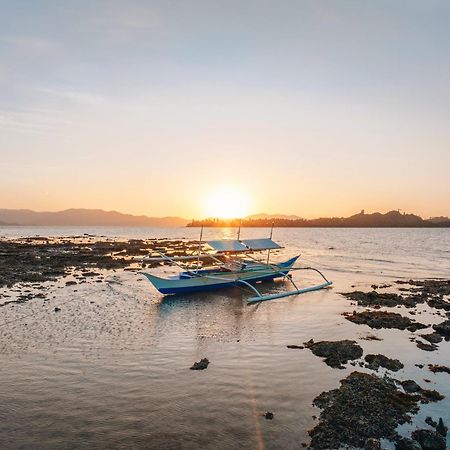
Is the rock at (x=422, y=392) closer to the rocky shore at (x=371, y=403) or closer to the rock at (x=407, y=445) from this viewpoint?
the rocky shore at (x=371, y=403)

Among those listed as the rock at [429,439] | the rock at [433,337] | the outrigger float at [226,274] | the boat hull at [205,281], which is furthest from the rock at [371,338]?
the boat hull at [205,281]

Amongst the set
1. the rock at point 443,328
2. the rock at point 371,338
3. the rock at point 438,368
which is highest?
the rock at point 443,328

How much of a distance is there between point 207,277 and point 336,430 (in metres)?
20.7

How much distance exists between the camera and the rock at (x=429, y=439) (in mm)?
9086

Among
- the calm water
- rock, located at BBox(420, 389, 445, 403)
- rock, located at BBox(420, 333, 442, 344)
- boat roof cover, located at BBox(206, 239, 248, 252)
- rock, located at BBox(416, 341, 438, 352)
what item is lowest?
the calm water

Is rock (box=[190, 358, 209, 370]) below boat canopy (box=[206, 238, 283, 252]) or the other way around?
below

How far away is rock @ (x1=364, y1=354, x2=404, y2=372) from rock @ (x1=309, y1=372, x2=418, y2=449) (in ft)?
5.27

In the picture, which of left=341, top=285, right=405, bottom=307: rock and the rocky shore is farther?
left=341, top=285, right=405, bottom=307: rock

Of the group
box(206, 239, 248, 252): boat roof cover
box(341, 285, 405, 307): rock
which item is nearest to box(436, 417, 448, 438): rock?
box(341, 285, 405, 307): rock

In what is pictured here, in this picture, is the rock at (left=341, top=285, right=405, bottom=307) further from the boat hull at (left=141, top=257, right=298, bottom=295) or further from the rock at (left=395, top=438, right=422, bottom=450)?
the rock at (left=395, top=438, right=422, bottom=450)

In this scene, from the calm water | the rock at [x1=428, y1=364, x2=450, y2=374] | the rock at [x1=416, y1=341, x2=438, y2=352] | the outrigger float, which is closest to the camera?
the calm water

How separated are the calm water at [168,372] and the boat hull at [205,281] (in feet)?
6.91

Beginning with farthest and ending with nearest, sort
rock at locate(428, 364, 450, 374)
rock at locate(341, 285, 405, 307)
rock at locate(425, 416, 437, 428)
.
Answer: rock at locate(341, 285, 405, 307)
rock at locate(428, 364, 450, 374)
rock at locate(425, 416, 437, 428)

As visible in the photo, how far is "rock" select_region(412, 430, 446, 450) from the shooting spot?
29.8 ft
